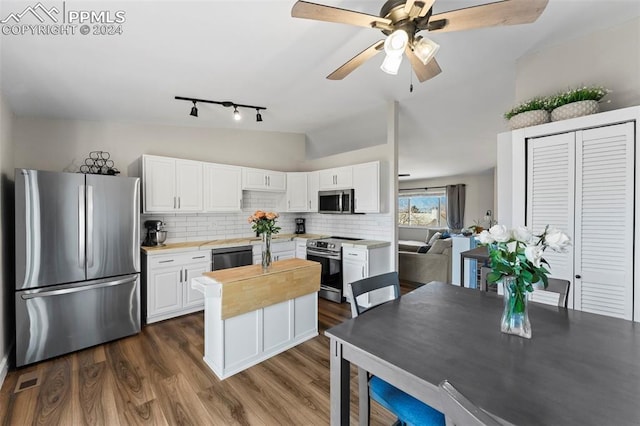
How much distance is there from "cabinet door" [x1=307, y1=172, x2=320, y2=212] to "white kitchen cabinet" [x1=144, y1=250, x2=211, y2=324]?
6.30ft

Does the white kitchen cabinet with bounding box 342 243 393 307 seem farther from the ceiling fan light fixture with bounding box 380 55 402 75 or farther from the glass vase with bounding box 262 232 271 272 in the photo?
the ceiling fan light fixture with bounding box 380 55 402 75

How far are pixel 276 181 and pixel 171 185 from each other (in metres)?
1.74

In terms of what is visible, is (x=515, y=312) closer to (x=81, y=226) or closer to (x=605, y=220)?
(x=605, y=220)

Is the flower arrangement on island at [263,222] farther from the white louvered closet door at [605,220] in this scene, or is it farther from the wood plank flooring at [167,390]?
the white louvered closet door at [605,220]

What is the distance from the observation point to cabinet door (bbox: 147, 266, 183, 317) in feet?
10.6

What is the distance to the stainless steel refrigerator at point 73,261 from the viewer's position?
2406mm

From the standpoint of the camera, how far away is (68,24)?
1.83m

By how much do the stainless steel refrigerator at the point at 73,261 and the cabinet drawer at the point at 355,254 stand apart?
2620mm

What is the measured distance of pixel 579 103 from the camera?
2.07 m

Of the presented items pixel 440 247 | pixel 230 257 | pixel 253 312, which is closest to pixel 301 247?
pixel 230 257

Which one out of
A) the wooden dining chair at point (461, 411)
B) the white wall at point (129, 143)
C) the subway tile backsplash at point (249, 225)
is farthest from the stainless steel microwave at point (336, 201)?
the wooden dining chair at point (461, 411)

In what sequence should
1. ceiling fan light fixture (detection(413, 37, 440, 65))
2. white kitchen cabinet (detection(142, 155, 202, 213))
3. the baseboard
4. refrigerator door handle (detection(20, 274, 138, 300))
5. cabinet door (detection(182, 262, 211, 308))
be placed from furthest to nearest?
cabinet door (detection(182, 262, 211, 308))
white kitchen cabinet (detection(142, 155, 202, 213))
refrigerator door handle (detection(20, 274, 138, 300))
the baseboard
ceiling fan light fixture (detection(413, 37, 440, 65))

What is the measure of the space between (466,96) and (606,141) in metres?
2.07

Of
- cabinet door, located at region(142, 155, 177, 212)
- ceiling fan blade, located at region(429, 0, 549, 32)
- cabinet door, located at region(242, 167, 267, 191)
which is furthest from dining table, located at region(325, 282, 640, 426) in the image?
cabinet door, located at region(242, 167, 267, 191)
